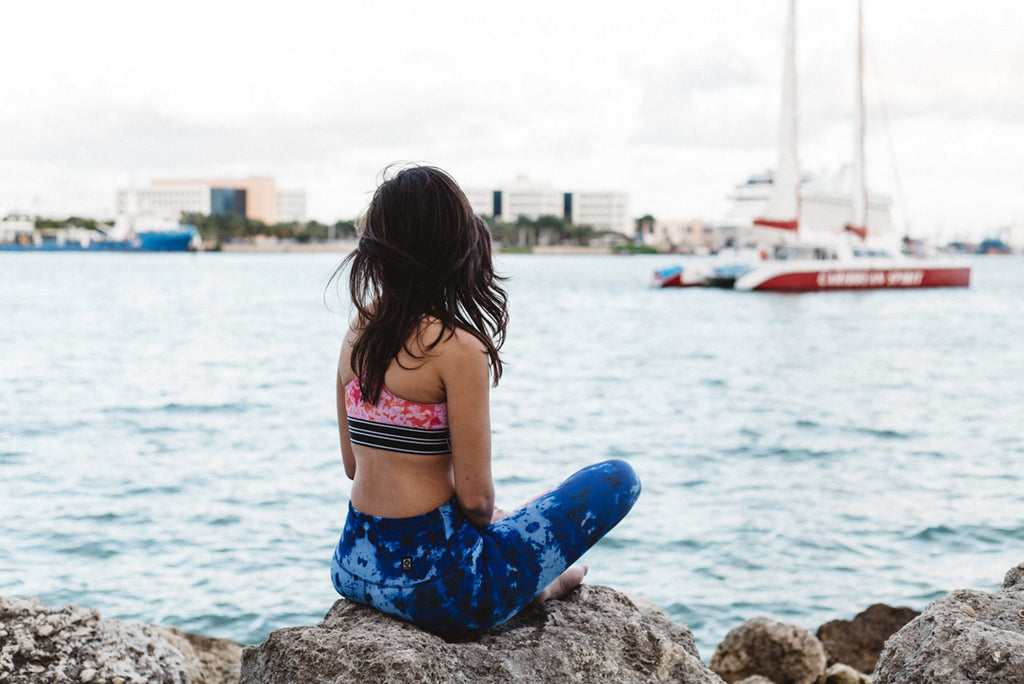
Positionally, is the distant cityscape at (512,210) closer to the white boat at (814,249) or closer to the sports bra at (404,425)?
the white boat at (814,249)

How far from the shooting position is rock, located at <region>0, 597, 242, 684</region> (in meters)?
2.70

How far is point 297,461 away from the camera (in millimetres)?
10750

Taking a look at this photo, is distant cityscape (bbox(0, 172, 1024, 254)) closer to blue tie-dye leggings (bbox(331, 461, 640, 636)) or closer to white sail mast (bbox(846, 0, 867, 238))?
white sail mast (bbox(846, 0, 867, 238))

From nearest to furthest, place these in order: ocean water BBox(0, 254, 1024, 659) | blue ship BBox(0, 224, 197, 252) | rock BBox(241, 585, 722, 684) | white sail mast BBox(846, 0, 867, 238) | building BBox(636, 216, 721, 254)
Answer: rock BBox(241, 585, 722, 684) → ocean water BBox(0, 254, 1024, 659) → white sail mast BBox(846, 0, 867, 238) → blue ship BBox(0, 224, 197, 252) → building BBox(636, 216, 721, 254)

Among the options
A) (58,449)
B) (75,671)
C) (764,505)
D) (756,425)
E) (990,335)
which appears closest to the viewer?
(75,671)

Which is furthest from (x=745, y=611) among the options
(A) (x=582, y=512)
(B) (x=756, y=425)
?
(B) (x=756, y=425)

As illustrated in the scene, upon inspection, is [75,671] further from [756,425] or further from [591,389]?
[591,389]

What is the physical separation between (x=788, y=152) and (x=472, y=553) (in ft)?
130

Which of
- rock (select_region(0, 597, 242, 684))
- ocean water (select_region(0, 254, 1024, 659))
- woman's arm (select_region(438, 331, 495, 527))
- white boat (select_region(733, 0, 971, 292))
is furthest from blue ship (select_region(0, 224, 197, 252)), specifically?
woman's arm (select_region(438, 331, 495, 527))

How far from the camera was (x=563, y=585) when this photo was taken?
2789mm

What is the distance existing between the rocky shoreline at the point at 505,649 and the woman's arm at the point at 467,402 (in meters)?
0.41

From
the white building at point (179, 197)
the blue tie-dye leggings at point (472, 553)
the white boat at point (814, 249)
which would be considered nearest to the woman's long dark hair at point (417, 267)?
the blue tie-dye leggings at point (472, 553)

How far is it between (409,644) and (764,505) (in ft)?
23.4

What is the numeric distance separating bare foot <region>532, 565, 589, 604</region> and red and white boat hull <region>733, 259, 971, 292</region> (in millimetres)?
39211
